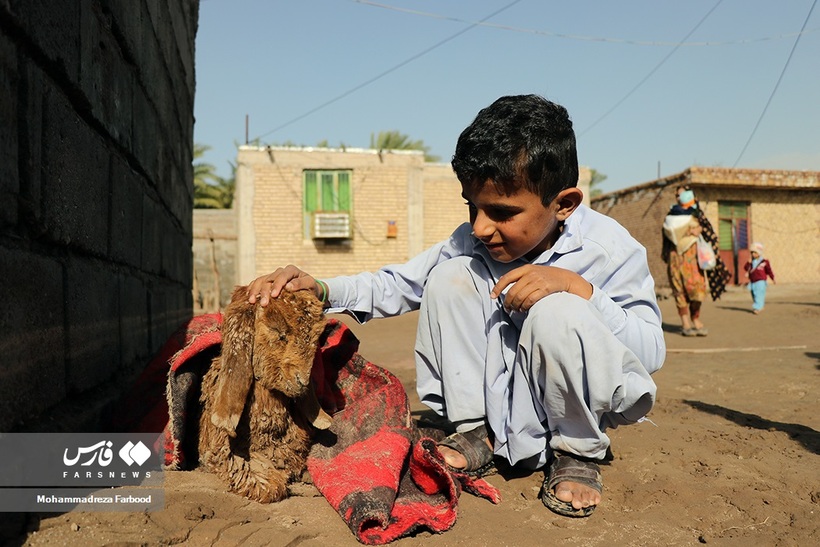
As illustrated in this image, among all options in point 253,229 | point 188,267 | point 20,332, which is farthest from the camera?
point 253,229

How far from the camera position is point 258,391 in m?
1.98

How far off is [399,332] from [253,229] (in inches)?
318

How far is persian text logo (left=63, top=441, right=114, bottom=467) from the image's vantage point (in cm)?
172

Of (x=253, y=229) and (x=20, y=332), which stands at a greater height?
(x=253, y=229)

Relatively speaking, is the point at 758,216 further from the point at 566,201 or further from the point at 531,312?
the point at 531,312

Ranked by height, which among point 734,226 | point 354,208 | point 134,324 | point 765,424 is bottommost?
point 765,424

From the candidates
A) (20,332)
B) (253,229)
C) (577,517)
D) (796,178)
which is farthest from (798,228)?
(20,332)

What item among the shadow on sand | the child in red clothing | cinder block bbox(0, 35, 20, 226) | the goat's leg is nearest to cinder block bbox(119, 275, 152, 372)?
the goat's leg

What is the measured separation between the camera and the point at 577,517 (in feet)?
6.61

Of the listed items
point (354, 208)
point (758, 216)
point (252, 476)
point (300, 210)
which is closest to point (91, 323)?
point (252, 476)

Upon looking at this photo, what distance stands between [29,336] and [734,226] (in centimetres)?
1939

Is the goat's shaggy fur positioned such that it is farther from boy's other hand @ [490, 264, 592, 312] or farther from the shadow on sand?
the shadow on sand

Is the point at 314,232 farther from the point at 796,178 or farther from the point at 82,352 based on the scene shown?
the point at 82,352

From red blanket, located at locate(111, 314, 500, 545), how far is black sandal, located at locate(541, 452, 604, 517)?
7.6 inches
